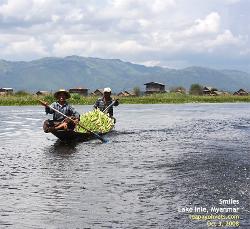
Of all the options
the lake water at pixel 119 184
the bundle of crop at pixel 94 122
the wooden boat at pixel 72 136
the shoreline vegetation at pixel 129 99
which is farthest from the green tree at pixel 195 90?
the lake water at pixel 119 184

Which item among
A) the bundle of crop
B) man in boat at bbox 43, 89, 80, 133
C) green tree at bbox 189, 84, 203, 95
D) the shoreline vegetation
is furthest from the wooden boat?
green tree at bbox 189, 84, 203, 95

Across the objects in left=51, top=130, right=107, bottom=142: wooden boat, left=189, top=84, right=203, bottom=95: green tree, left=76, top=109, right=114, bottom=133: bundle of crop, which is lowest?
left=51, top=130, right=107, bottom=142: wooden boat

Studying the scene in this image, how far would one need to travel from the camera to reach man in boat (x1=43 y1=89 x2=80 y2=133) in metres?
22.9

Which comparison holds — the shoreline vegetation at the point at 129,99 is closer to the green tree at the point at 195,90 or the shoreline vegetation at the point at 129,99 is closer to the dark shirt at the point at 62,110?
the green tree at the point at 195,90

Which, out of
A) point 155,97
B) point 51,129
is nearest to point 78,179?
point 51,129

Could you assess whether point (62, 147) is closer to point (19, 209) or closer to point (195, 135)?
point (195, 135)

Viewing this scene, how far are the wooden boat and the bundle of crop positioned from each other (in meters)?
A: 0.66

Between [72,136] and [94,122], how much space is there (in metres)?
3.07

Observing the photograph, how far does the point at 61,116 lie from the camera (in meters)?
23.6

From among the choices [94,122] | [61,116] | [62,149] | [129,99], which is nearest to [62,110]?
[61,116]

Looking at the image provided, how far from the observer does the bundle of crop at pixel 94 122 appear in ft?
87.3

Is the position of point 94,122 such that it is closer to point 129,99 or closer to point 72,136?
point 72,136

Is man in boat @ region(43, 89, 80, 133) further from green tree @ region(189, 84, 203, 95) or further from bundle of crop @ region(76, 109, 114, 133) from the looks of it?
green tree @ region(189, 84, 203, 95)

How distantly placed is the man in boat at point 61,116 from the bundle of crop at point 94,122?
2.67 meters
